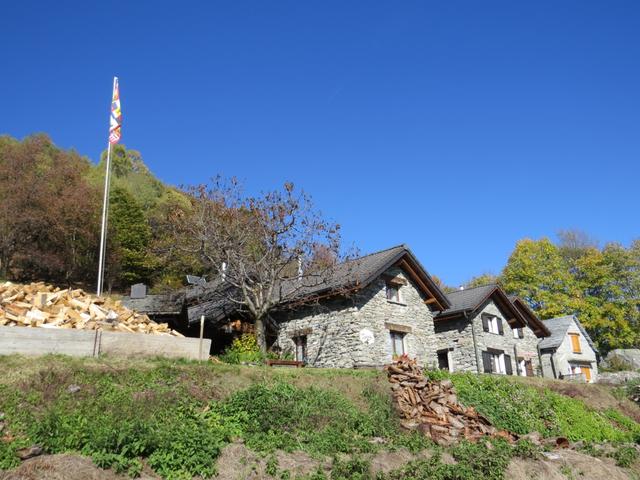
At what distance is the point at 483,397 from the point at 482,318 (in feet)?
47.3

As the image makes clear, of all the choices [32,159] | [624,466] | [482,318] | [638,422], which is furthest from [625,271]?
[32,159]

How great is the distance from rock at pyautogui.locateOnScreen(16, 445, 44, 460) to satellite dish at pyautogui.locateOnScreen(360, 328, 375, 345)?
1668 centimetres

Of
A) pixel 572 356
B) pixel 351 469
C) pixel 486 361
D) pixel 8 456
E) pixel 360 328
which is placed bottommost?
pixel 351 469

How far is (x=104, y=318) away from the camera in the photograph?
17031mm

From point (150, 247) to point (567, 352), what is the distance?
30.4 meters

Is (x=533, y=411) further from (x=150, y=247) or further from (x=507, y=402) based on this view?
(x=150, y=247)

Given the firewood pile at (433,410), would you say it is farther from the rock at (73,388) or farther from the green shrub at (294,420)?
the rock at (73,388)

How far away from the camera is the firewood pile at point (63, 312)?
15.8 meters

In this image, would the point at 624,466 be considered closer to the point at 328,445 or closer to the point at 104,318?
the point at 328,445

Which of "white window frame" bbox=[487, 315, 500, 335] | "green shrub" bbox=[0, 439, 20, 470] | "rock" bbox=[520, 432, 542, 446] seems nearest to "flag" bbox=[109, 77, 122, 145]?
"green shrub" bbox=[0, 439, 20, 470]

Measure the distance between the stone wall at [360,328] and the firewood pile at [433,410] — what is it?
237 inches

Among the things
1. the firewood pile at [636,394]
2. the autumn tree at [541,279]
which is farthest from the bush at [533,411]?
the autumn tree at [541,279]

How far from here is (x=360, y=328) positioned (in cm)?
2492

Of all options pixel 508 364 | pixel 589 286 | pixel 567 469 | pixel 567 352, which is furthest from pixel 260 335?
pixel 589 286
